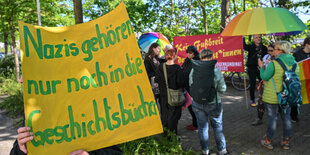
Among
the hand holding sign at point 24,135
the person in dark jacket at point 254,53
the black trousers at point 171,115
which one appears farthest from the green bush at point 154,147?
the person in dark jacket at point 254,53

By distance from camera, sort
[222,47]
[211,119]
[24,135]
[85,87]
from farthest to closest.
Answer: [222,47] → [211,119] → [85,87] → [24,135]

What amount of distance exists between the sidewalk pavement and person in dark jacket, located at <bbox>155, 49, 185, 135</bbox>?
547 mm

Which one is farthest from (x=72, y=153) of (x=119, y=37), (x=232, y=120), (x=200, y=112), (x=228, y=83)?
(x=228, y=83)

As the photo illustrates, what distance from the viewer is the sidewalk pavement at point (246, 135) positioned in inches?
149

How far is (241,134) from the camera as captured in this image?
4480 millimetres

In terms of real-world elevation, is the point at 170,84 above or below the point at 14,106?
above

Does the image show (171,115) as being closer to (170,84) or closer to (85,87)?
(170,84)

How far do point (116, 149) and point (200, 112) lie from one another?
6.81ft

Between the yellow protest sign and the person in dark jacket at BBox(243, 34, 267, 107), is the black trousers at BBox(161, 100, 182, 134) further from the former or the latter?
the person in dark jacket at BBox(243, 34, 267, 107)

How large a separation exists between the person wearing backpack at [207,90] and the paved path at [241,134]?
0.52 m

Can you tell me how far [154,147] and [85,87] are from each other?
2222 millimetres

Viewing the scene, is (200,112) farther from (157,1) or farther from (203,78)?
(157,1)

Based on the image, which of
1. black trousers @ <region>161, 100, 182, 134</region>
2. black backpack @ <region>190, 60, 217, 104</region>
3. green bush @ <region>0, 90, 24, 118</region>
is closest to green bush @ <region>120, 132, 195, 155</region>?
black trousers @ <region>161, 100, 182, 134</region>

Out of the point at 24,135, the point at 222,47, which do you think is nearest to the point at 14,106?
the point at 222,47
